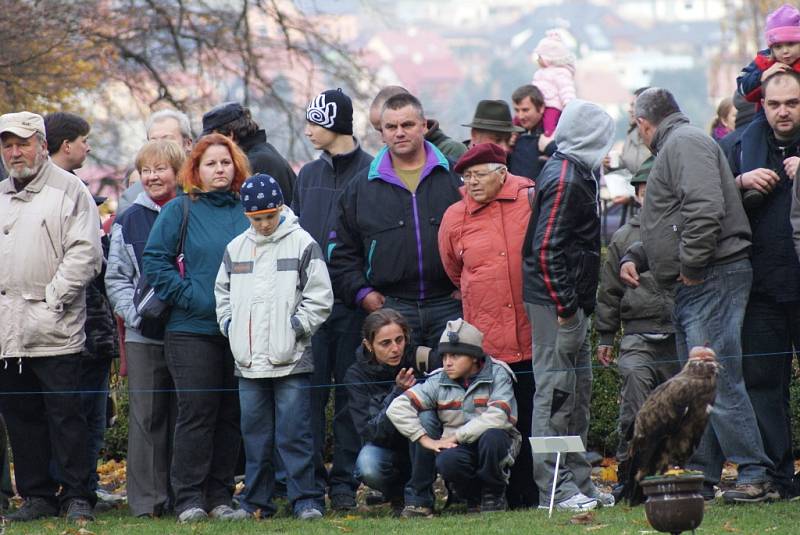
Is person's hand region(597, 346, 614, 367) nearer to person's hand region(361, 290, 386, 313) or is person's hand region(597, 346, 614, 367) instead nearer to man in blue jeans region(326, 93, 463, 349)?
man in blue jeans region(326, 93, 463, 349)

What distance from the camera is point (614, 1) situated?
186m

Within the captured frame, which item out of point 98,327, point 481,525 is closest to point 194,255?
point 98,327

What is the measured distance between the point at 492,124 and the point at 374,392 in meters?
2.50

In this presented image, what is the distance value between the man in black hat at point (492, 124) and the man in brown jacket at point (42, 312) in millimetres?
2921

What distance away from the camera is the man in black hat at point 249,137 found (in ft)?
34.4

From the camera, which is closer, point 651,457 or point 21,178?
point 651,457

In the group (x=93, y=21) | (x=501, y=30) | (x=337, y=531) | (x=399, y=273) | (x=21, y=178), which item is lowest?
(x=337, y=531)

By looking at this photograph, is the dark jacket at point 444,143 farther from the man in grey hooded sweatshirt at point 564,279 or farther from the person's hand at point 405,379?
the person's hand at point 405,379

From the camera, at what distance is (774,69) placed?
29.6ft

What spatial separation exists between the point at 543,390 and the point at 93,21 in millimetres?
13556

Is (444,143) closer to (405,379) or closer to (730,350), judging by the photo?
(405,379)

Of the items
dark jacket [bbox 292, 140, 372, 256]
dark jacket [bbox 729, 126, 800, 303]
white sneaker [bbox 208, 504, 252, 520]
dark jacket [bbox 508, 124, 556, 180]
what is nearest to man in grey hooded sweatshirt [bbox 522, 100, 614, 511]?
dark jacket [bbox 729, 126, 800, 303]

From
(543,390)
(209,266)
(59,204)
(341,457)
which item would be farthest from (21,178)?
(543,390)

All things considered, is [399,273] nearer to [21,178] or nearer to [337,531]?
[337,531]
